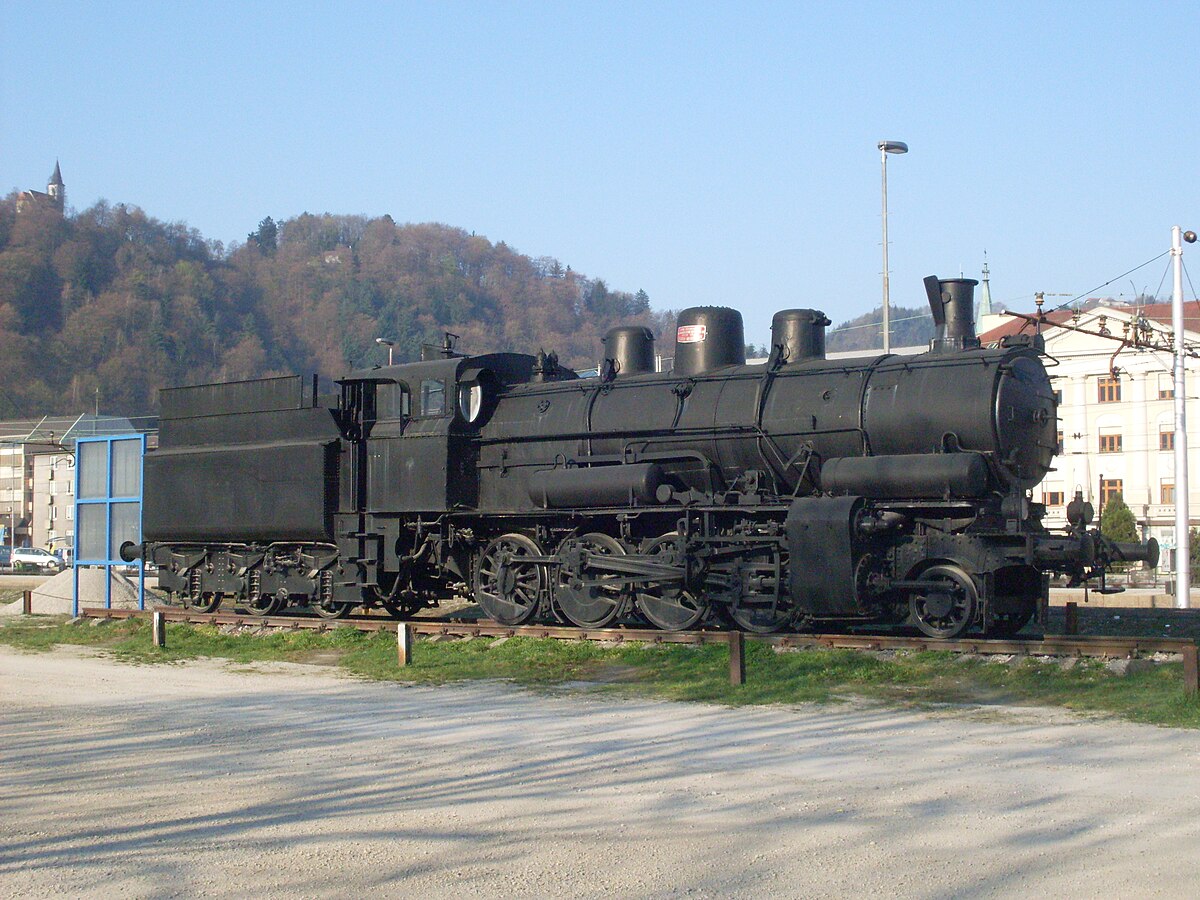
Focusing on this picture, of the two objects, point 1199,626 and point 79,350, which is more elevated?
point 79,350

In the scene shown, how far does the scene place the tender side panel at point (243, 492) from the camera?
20.1 metres

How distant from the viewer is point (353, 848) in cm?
712

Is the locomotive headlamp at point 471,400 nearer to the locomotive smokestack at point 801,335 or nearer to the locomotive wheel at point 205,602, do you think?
the locomotive smokestack at point 801,335

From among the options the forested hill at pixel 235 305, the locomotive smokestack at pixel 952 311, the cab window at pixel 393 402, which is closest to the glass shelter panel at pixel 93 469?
the cab window at pixel 393 402

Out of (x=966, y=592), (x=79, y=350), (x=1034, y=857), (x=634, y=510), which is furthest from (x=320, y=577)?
(x=79, y=350)

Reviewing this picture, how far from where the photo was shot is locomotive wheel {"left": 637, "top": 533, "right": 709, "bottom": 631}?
1664cm

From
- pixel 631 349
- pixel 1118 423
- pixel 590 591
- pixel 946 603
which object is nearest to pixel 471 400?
pixel 631 349

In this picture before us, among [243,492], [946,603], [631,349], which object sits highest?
[631,349]

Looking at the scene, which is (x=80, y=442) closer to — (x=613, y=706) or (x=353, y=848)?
(x=613, y=706)

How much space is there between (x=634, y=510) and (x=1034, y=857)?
10.3 meters

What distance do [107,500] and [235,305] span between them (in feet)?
480

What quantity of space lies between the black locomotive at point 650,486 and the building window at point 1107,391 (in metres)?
45.4

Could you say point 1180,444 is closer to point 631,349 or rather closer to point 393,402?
point 631,349

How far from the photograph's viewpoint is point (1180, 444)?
2398 cm
